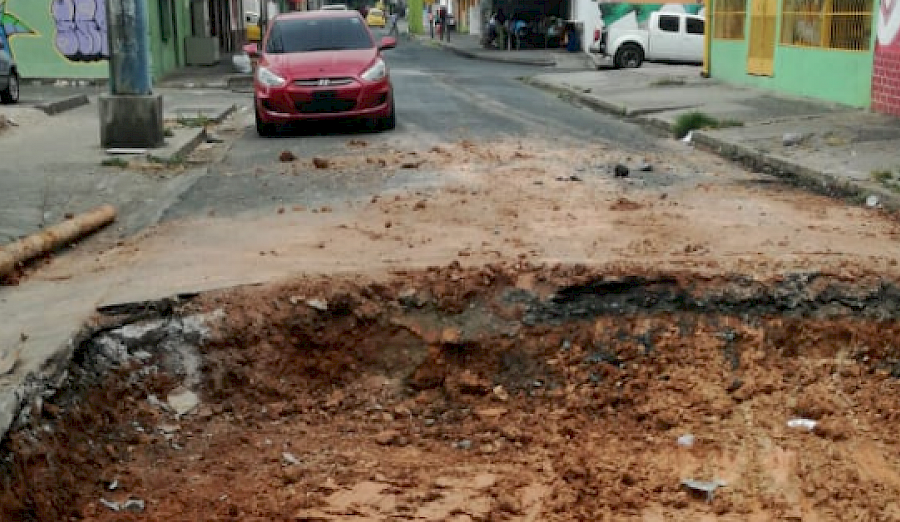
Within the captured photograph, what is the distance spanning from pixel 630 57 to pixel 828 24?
14530 millimetres

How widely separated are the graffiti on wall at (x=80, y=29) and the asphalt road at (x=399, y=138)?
6.91 m

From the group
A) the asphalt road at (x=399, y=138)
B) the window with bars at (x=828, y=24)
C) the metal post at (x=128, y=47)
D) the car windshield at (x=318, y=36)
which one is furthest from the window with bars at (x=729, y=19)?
the metal post at (x=128, y=47)

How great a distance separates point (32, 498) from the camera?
3762mm

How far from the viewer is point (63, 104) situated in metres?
18.3

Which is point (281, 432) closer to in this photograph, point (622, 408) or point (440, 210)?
point (622, 408)

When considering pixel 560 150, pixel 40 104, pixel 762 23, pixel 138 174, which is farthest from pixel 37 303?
pixel 762 23

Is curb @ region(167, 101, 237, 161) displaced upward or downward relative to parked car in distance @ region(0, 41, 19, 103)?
downward

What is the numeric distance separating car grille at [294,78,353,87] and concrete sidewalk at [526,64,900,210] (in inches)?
193

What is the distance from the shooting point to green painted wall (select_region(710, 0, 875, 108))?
15111mm

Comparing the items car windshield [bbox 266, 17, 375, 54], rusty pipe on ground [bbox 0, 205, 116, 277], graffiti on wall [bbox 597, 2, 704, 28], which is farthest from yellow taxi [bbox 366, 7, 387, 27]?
rusty pipe on ground [bbox 0, 205, 116, 277]

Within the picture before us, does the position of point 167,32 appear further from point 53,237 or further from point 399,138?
point 53,237

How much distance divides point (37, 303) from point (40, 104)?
525 inches

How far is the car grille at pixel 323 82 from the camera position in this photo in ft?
45.2

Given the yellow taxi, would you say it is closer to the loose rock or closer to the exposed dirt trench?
the exposed dirt trench
